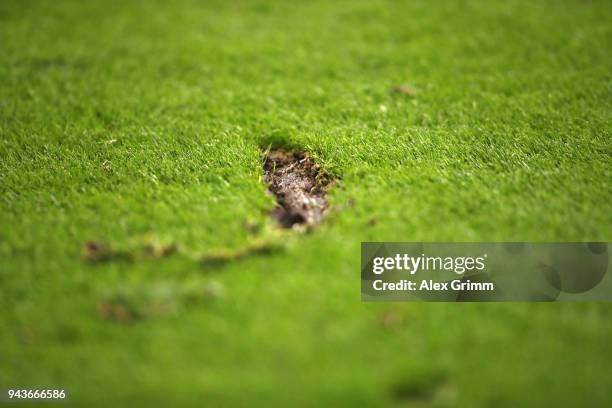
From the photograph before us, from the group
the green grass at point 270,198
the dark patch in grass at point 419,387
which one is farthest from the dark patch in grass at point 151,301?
the dark patch in grass at point 419,387

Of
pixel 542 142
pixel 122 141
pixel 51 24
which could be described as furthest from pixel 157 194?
pixel 51 24

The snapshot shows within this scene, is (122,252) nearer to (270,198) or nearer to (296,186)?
(270,198)

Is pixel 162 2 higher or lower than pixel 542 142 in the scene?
higher

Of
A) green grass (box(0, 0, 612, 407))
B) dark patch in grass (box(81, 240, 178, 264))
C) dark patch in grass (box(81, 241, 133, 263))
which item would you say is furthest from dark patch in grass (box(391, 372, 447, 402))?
dark patch in grass (box(81, 241, 133, 263))

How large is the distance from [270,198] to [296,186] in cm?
20

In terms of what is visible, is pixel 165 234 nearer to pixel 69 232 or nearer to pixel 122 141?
pixel 69 232

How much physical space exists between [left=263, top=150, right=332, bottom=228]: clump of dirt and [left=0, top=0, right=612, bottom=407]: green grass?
0.08 m

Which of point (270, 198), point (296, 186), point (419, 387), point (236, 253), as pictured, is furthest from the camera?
point (296, 186)

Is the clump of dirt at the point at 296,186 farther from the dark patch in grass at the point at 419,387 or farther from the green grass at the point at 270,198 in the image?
the dark patch in grass at the point at 419,387

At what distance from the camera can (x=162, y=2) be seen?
4.70 meters

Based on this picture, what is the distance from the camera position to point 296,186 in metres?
2.72

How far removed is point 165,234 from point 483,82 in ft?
8.40

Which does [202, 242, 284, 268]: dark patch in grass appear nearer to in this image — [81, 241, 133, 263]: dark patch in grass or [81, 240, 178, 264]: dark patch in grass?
[81, 240, 178, 264]: dark patch in grass

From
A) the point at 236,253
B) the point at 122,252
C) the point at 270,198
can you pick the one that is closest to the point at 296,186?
the point at 270,198
